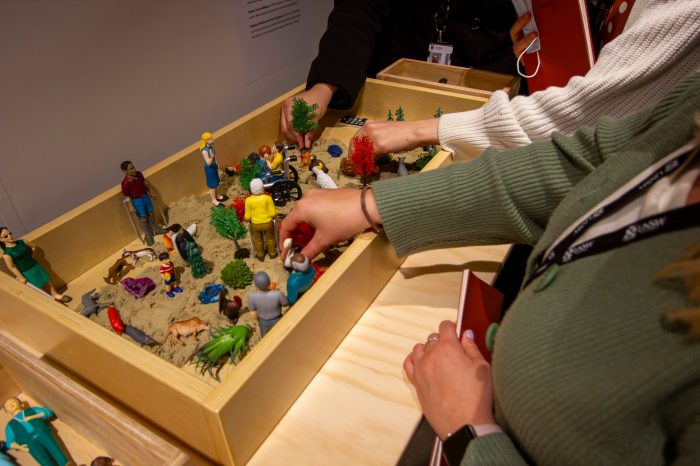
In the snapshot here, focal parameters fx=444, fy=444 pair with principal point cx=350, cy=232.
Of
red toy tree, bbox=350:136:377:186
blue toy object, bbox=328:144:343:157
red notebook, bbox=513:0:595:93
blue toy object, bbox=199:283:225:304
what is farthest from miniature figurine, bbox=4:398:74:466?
red notebook, bbox=513:0:595:93

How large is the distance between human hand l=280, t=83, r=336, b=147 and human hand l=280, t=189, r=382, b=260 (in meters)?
0.49

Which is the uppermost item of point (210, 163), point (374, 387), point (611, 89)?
point (611, 89)

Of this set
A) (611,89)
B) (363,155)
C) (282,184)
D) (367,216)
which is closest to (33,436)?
(367,216)

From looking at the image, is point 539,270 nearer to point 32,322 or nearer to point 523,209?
point 523,209

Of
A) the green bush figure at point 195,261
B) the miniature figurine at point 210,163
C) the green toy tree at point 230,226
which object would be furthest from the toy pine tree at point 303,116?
the green bush figure at point 195,261

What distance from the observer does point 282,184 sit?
1063mm

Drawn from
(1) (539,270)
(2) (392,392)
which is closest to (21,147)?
(2) (392,392)

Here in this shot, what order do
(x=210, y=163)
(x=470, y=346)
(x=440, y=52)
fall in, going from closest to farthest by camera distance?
(x=470, y=346)
(x=210, y=163)
(x=440, y=52)

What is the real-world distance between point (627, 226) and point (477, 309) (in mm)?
263

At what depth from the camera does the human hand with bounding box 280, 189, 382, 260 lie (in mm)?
760

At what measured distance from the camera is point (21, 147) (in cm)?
96

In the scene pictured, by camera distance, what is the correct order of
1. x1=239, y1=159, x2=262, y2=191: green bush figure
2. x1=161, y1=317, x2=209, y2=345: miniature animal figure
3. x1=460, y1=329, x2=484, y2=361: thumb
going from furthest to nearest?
x1=239, y1=159, x2=262, y2=191: green bush figure, x1=161, y1=317, x2=209, y2=345: miniature animal figure, x1=460, y1=329, x2=484, y2=361: thumb

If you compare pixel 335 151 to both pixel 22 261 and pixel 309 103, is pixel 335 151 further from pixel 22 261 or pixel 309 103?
pixel 22 261

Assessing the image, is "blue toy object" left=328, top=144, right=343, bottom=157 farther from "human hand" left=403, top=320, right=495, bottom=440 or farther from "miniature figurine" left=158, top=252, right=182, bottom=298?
"human hand" left=403, top=320, right=495, bottom=440
